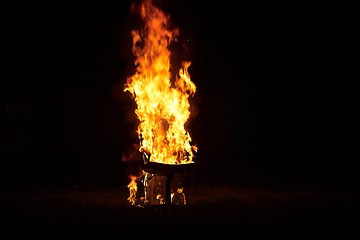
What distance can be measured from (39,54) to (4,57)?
3.35 feet

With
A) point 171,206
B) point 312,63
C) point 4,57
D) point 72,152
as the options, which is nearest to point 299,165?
point 312,63

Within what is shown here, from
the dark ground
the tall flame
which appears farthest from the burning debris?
the dark ground

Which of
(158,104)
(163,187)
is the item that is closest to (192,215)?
(163,187)

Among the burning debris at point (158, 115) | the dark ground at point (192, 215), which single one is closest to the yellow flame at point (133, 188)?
the burning debris at point (158, 115)

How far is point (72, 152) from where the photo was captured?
18.2m

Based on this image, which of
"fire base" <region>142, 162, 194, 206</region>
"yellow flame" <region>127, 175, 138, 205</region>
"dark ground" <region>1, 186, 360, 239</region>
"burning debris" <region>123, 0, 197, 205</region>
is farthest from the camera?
"yellow flame" <region>127, 175, 138, 205</region>

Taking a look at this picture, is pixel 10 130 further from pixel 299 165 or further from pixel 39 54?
pixel 299 165

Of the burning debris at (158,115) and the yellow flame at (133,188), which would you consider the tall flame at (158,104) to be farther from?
the yellow flame at (133,188)

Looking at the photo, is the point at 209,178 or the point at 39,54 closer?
the point at 209,178

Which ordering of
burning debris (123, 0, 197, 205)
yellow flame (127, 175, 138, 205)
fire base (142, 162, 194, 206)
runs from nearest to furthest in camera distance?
fire base (142, 162, 194, 206) → burning debris (123, 0, 197, 205) → yellow flame (127, 175, 138, 205)

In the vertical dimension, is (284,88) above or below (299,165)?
above

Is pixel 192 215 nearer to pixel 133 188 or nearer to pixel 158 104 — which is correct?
pixel 133 188

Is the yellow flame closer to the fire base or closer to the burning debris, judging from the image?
the burning debris

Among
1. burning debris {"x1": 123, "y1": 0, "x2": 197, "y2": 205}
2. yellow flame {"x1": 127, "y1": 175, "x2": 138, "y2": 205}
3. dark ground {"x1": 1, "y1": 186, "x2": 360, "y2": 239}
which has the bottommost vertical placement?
dark ground {"x1": 1, "y1": 186, "x2": 360, "y2": 239}
